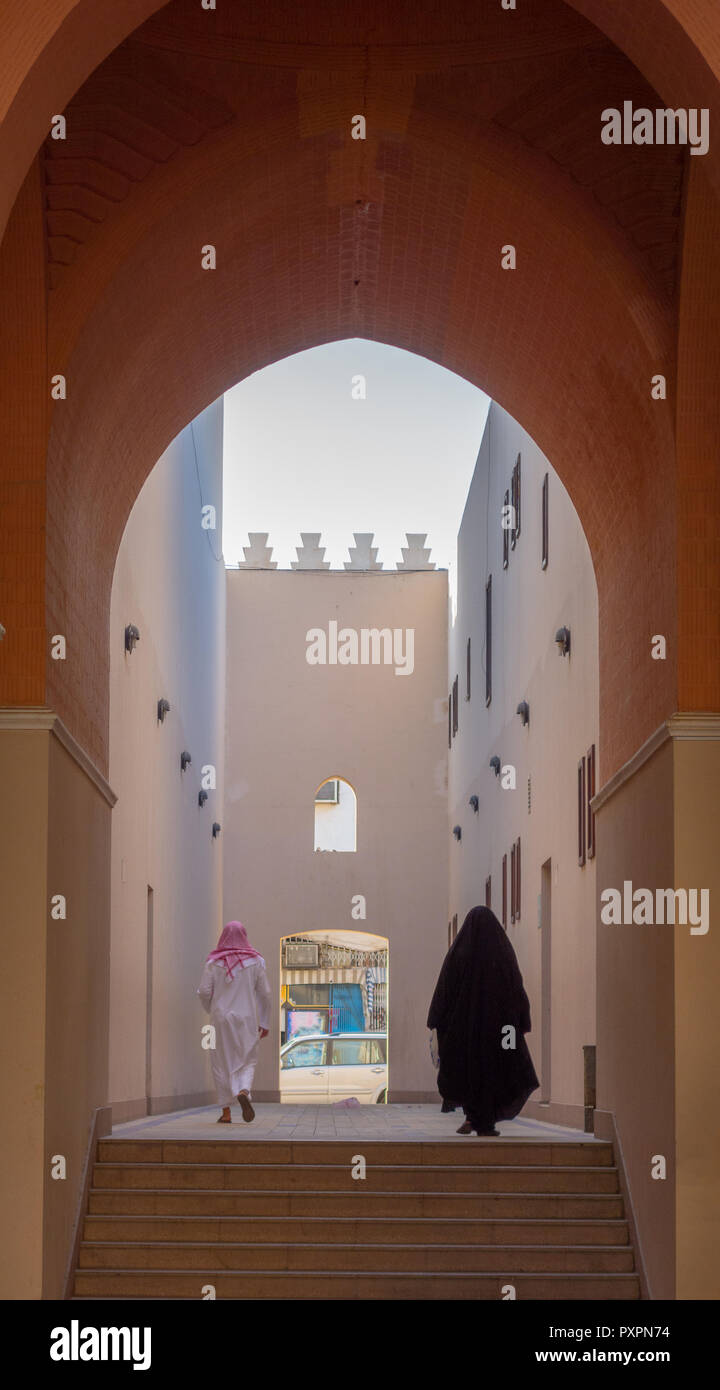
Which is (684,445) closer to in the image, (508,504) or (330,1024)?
(508,504)

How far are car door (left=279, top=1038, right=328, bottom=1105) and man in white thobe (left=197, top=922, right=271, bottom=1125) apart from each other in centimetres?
1392

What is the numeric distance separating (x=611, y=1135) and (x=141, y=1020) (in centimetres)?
600

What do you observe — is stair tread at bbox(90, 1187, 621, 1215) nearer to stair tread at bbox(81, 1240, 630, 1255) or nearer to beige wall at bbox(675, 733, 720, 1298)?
stair tread at bbox(81, 1240, 630, 1255)

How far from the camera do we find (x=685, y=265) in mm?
8609

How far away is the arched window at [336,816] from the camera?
2842cm

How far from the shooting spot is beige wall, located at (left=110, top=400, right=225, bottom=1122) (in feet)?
45.5

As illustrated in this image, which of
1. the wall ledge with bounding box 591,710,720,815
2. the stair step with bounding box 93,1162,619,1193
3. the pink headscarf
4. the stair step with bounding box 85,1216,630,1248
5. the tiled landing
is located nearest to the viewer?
the wall ledge with bounding box 591,710,720,815

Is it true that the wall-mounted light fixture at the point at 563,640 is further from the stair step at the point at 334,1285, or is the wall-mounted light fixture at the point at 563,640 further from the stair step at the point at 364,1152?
the stair step at the point at 334,1285

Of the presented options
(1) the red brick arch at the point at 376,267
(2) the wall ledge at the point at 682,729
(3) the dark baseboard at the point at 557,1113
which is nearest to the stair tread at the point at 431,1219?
(3) the dark baseboard at the point at 557,1113

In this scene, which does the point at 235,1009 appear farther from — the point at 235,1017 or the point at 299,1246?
the point at 299,1246

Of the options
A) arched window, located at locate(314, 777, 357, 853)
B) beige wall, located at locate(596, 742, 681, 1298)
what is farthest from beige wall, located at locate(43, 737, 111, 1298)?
arched window, located at locate(314, 777, 357, 853)

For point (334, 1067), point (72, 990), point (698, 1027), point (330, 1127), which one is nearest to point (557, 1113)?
point (330, 1127)

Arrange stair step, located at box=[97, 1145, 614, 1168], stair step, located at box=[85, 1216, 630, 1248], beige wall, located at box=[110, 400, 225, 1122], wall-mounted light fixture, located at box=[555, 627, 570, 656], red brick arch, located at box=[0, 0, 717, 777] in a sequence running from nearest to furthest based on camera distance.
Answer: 1. red brick arch, located at box=[0, 0, 717, 777]
2. stair step, located at box=[85, 1216, 630, 1248]
3. stair step, located at box=[97, 1145, 614, 1168]
4. beige wall, located at box=[110, 400, 225, 1122]
5. wall-mounted light fixture, located at box=[555, 627, 570, 656]

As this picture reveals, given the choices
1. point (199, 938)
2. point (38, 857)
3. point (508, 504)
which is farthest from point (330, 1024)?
point (38, 857)
